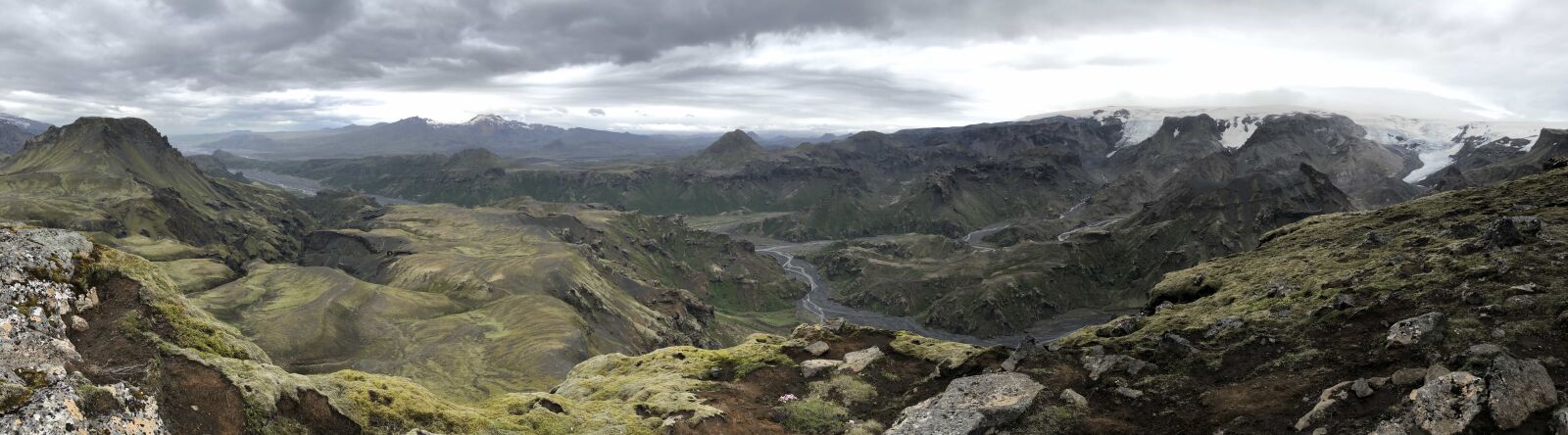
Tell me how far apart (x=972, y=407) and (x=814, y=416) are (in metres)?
8.56

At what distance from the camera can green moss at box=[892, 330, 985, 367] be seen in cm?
4031

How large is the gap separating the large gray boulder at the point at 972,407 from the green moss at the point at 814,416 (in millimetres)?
3613

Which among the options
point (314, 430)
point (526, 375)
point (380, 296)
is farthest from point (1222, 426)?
point (380, 296)

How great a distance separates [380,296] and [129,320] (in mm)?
189052

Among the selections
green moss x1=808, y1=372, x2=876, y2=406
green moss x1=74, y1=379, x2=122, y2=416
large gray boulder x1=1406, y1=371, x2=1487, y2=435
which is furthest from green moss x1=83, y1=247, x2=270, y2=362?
large gray boulder x1=1406, y1=371, x2=1487, y2=435

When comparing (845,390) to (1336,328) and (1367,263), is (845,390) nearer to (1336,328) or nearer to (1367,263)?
(1336,328)

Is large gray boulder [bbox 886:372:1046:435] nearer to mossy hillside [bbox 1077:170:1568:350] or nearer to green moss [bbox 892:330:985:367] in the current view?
green moss [bbox 892:330:985:367]

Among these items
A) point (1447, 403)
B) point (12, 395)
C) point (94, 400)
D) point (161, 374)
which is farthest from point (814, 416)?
point (12, 395)

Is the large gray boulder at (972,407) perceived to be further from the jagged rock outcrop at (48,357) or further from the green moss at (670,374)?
the jagged rock outcrop at (48,357)

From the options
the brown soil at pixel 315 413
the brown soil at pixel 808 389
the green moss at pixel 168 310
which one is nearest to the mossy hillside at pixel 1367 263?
the brown soil at pixel 808 389

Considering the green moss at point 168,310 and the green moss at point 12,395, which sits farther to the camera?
the green moss at point 168,310

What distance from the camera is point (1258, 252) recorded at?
67750 millimetres

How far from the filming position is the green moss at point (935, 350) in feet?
132

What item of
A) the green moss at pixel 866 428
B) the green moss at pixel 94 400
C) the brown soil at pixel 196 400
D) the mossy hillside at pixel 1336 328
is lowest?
the green moss at pixel 866 428
